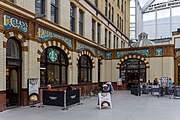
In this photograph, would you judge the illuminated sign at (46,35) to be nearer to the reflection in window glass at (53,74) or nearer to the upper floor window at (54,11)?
the upper floor window at (54,11)

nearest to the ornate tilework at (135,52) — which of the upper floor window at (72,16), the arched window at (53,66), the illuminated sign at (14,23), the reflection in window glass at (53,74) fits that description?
the upper floor window at (72,16)

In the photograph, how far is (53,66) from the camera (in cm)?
1530

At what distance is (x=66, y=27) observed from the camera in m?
16.5

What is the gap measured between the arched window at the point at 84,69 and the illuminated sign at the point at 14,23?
7973 mm

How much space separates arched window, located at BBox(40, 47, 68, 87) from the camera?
46.4 feet

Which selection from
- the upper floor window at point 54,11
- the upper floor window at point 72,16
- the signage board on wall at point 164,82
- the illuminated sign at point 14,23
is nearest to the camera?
the illuminated sign at point 14,23

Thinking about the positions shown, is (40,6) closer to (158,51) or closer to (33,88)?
(33,88)

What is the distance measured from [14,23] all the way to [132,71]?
16.6 meters

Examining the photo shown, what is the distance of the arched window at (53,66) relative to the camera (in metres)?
14.1

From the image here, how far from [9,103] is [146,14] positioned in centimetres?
4710

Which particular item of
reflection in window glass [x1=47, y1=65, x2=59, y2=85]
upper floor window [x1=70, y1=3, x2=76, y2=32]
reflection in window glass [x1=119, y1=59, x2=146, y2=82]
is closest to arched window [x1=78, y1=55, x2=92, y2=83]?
upper floor window [x1=70, y1=3, x2=76, y2=32]

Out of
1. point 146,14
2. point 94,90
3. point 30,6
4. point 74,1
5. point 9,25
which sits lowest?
point 94,90

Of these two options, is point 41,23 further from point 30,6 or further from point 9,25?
point 9,25

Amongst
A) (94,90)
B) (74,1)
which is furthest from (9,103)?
(74,1)
